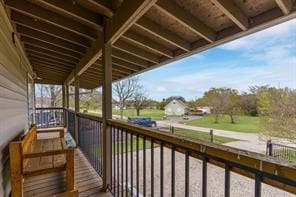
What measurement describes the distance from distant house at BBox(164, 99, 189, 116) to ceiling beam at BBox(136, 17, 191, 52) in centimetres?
396

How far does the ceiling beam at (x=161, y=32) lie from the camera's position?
2.52 metres

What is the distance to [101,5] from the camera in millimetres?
2344

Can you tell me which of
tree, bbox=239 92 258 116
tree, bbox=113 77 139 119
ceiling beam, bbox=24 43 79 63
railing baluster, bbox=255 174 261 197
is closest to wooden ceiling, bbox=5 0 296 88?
ceiling beam, bbox=24 43 79 63

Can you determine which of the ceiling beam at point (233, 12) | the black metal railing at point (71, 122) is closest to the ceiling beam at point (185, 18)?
the ceiling beam at point (233, 12)

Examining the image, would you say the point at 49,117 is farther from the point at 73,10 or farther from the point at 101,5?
the point at 101,5

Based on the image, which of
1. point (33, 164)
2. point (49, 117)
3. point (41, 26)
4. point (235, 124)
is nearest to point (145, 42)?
point (41, 26)

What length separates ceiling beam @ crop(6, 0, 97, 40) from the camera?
266 cm

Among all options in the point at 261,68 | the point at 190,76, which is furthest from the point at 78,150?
the point at 190,76

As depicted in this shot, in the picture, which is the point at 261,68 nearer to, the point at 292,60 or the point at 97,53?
the point at 292,60

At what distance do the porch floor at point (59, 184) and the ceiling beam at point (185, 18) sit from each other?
2243 mm

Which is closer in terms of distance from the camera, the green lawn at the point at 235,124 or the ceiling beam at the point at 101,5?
the ceiling beam at the point at 101,5

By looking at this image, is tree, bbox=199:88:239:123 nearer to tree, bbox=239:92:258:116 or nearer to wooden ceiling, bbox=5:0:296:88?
tree, bbox=239:92:258:116

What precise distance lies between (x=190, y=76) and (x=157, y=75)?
5.08m

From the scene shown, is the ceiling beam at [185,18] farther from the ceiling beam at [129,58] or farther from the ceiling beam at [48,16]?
the ceiling beam at [129,58]
